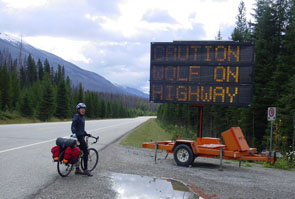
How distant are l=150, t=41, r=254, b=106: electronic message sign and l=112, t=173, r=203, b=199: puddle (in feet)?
15.9

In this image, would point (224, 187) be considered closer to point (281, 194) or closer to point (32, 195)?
point (281, 194)

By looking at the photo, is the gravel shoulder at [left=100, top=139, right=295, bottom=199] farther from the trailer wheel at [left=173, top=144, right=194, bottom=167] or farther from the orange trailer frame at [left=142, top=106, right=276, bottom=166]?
the orange trailer frame at [left=142, top=106, right=276, bottom=166]

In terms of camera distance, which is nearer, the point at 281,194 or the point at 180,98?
the point at 281,194

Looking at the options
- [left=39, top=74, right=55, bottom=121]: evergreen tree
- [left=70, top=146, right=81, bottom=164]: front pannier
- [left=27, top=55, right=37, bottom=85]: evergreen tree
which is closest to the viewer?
[left=70, top=146, right=81, bottom=164]: front pannier

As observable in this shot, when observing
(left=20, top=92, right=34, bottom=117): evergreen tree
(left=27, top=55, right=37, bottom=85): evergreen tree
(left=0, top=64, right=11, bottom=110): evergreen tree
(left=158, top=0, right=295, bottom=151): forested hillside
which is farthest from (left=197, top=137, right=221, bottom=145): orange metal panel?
(left=27, top=55, right=37, bottom=85): evergreen tree

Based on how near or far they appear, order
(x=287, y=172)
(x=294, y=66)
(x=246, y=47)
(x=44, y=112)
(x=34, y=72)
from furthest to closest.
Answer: (x=34, y=72) → (x=44, y=112) → (x=294, y=66) → (x=246, y=47) → (x=287, y=172)

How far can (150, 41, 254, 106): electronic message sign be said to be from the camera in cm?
1220

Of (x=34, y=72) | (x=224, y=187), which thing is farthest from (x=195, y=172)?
(x=34, y=72)

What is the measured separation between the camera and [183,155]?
11469 millimetres

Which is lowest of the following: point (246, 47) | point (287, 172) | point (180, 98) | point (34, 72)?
point (287, 172)

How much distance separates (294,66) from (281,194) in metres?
20.5

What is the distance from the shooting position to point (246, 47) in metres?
12.3

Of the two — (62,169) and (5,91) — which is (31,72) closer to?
(5,91)

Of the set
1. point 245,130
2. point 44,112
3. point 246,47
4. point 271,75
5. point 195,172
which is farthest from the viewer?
point 44,112
